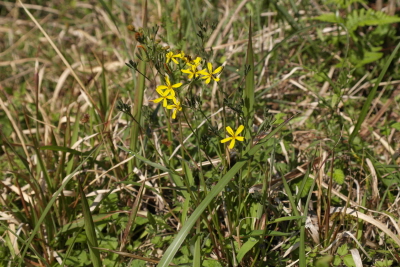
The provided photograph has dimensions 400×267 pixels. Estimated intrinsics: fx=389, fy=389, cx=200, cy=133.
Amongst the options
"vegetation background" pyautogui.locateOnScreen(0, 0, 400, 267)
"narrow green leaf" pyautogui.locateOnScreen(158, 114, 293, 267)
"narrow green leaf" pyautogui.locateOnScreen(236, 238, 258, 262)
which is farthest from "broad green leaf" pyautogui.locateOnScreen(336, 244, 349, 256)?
"narrow green leaf" pyautogui.locateOnScreen(158, 114, 293, 267)

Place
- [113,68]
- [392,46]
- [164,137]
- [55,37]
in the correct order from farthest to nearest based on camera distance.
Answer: [55,37]
[113,68]
[392,46]
[164,137]

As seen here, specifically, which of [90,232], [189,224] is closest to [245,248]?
[189,224]

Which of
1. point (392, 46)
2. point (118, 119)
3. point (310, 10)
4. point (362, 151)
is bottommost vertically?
point (362, 151)

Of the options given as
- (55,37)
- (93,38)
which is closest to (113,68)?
(93,38)

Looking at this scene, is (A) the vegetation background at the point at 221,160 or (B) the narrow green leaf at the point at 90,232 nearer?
(B) the narrow green leaf at the point at 90,232

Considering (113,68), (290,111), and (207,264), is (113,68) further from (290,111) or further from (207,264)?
(207,264)

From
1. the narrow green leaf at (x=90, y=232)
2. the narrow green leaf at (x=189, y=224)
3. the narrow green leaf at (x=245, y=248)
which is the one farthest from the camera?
the narrow green leaf at (x=245, y=248)

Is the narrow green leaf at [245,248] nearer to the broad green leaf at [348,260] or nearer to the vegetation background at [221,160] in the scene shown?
the vegetation background at [221,160]

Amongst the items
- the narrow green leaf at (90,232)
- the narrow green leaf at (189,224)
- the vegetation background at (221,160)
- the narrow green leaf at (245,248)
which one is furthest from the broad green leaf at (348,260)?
the narrow green leaf at (90,232)

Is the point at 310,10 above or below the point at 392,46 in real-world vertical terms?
above
